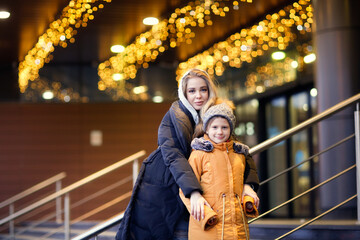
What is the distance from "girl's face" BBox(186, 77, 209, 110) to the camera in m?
2.09

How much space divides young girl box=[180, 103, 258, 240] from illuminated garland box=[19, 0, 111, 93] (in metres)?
3.87

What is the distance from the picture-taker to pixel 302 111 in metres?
6.94

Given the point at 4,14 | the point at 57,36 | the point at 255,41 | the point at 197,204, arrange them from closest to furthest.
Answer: the point at 197,204 → the point at 4,14 → the point at 57,36 → the point at 255,41

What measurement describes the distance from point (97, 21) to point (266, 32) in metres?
2.20

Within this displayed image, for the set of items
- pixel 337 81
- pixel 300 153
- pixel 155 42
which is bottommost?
pixel 337 81

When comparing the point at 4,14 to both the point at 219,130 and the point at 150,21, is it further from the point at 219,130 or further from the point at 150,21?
the point at 219,130

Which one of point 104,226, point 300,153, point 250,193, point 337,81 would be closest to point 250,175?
point 250,193

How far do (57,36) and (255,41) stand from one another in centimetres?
260

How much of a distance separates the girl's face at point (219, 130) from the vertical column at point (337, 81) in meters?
2.04

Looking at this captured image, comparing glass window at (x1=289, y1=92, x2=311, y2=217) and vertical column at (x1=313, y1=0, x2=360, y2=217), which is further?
glass window at (x1=289, y1=92, x2=311, y2=217)

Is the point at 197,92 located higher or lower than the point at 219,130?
higher

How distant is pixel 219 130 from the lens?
1926 millimetres

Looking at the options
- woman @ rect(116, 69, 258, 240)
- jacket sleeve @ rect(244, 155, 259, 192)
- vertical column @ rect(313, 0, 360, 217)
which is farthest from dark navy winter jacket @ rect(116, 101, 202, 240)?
vertical column @ rect(313, 0, 360, 217)

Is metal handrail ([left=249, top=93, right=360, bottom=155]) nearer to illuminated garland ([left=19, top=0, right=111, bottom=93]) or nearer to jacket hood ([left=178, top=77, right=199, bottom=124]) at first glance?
jacket hood ([left=178, top=77, right=199, bottom=124])
